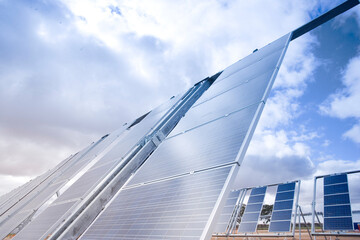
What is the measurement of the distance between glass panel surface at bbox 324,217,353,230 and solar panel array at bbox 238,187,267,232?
8.91ft

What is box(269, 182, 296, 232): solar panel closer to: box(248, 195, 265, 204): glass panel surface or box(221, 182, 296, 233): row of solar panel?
box(221, 182, 296, 233): row of solar panel

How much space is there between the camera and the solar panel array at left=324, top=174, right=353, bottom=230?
19.9 feet

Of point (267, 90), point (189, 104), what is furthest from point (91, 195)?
point (189, 104)

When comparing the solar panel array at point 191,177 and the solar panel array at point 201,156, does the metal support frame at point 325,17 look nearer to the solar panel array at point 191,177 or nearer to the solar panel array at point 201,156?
the solar panel array at point 191,177

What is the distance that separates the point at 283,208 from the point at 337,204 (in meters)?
2.11

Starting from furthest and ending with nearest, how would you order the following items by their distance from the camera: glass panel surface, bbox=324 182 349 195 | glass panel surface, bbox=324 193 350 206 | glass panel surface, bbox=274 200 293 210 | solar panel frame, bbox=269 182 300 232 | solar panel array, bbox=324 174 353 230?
glass panel surface, bbox=274 200 293 210
solar panel frame, bbox=269 182 300 232
glass panel surface, bbox=324 182 349 195
glass panel surface, bbox=324 193 350 206
solar panel array, bbox=324 174 353 230

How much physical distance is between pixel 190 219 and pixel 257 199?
29.5ft

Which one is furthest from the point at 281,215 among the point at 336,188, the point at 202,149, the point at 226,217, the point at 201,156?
the point at 201,156

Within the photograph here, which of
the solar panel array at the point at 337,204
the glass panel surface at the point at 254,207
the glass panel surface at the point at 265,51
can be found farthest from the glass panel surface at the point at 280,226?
the glass panel surface at the point at 265,51

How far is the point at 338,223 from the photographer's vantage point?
6.11 meters

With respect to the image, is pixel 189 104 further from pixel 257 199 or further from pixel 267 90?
pixel 257 199

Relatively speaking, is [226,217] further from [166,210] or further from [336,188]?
[166,210]

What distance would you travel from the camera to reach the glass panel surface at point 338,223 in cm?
586

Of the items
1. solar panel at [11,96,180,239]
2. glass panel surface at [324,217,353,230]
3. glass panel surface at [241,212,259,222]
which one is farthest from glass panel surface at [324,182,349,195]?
solar panel at [11,96,180,239]
